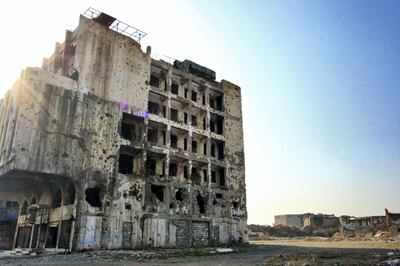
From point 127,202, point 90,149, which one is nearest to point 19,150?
point 90,149

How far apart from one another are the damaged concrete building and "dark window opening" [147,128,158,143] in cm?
13

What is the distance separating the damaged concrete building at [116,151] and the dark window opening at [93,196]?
7cm

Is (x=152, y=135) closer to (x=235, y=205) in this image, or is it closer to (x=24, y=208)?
(x=235, y=205)

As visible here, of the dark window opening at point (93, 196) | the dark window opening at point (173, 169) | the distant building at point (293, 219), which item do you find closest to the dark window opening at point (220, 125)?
the dark window opening at point (173, 169)

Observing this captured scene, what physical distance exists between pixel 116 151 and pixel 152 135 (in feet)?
15.9

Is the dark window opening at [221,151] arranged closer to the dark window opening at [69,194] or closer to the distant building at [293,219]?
the dark window opening at [69,194]

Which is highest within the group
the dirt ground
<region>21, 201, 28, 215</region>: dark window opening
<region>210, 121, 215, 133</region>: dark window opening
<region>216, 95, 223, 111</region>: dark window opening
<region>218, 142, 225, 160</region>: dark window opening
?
<region>216, 95, 223, 111</region>: dark window opening

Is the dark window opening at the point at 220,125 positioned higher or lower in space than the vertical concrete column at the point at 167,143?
higher

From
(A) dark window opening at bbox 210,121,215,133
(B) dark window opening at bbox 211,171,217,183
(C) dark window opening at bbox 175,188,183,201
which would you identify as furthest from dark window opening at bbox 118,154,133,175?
(A) dark window opening at bbox 210,121,215,133

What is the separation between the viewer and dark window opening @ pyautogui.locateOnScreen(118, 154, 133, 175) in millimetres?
28484

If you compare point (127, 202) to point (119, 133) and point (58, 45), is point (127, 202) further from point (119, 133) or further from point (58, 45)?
point (58, 45)

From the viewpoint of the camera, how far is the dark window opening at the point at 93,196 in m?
25.4

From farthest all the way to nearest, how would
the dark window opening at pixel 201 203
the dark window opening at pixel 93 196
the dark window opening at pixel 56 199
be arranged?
the dark window opening at pixel 201 203, the dark window opening at pixel 56 199, the dark window opening at pixel 93 196

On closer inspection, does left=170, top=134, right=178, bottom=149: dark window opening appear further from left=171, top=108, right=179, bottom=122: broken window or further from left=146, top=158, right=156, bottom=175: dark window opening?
left=146, top=158, right=156, bottom=175: dark window opening
